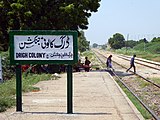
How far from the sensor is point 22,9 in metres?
24.5

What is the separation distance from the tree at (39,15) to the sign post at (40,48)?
1470 cm

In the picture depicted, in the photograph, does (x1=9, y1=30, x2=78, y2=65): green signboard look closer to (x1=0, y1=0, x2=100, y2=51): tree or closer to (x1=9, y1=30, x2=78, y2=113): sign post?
(x1=9, y1=30, x2=78, y2=113): sign post

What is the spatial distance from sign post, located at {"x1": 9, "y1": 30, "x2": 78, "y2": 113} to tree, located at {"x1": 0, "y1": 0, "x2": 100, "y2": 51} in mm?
14703

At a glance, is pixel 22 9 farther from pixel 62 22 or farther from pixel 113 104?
pixel 113 104

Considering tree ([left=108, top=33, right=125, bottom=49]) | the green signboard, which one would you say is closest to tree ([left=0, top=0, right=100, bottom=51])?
the green signboard

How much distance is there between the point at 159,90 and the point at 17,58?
10943 millimetres

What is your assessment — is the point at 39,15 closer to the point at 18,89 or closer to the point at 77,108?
the point at 77,108

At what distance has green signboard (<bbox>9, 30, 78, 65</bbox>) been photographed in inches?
387

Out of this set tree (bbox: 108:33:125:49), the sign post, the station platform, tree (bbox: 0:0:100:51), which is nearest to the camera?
the station platform

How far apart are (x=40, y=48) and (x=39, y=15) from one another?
53.4 ft

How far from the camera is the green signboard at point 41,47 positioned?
9836 millimetres

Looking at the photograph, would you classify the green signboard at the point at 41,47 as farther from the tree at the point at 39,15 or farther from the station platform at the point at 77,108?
the tree at the point at 39,15

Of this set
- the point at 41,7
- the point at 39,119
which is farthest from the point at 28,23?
the point at 39,119

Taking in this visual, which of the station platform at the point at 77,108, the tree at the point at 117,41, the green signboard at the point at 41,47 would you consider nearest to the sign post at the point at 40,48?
the green signboard at the point at 41,47
